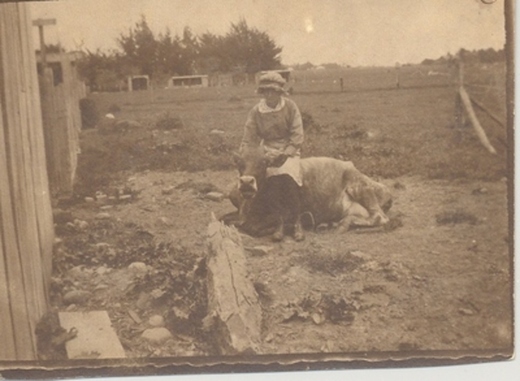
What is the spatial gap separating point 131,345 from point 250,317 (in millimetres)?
542

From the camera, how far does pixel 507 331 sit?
3.24 metres

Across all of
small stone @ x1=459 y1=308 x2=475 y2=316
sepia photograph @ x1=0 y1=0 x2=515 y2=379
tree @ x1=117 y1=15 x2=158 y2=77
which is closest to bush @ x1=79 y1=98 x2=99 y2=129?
sepia photograph @ x1=0 y1=0 x2=515 y2=379

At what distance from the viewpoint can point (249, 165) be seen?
10.7 ft

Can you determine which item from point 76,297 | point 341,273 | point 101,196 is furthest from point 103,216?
point 341,273

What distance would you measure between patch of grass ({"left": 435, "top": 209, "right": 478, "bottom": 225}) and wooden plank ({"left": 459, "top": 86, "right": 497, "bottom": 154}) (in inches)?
11.5

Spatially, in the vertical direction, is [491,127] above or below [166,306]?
above

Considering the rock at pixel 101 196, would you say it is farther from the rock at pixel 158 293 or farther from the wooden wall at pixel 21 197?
the rock at pixel 158 293

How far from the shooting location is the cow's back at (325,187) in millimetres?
3246

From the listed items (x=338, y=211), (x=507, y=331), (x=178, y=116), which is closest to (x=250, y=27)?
(x=178, y=116)

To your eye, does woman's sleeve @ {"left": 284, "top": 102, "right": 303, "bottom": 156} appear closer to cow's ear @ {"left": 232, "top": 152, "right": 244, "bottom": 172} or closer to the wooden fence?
cow's ear @ {"left": 232, "top": 152, "right": 244, "bottom": 172}

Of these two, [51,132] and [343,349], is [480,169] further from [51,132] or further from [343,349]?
[51,132]

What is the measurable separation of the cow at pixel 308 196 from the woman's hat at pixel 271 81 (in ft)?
0.85

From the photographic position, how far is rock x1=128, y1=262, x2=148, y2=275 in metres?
3.26

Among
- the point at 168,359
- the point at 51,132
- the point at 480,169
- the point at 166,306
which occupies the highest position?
the point at 51,132
